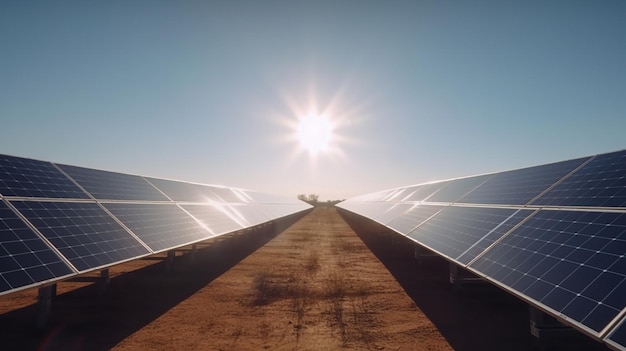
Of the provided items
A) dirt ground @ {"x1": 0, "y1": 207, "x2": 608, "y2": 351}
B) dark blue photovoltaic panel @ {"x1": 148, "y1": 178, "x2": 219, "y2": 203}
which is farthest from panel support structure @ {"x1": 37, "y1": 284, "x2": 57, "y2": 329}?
dark blue photovoltaic panel @ {"x1": 148, "y1": 178, "x2": 219, "y2": 203}

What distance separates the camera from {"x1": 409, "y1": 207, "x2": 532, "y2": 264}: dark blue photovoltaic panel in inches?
412

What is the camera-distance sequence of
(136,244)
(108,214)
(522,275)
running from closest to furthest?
(522,275) < (136,244) < (108,214)

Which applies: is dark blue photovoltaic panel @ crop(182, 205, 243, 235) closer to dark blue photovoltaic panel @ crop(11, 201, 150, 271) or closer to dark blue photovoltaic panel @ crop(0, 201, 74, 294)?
dark blue photovoltaic panel @ crop(11, 201, 150, 271)

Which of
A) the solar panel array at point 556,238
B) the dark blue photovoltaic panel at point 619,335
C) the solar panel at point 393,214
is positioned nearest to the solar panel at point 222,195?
the solar panel at point 393,214

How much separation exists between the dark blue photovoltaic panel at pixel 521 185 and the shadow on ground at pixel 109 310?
13.6 metres

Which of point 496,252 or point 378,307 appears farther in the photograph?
point 378,307

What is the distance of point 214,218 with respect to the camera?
1998 centimetres

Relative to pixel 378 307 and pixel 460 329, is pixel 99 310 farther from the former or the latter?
pixel 460 329

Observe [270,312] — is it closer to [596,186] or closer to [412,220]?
[596,186]

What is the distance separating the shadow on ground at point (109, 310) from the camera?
7.64 meters

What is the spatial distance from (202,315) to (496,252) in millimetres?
9182

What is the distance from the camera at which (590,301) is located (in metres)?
5.68

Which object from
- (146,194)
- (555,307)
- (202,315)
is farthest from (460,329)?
(146,194)

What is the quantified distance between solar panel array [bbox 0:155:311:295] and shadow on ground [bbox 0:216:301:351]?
1.61 meters
